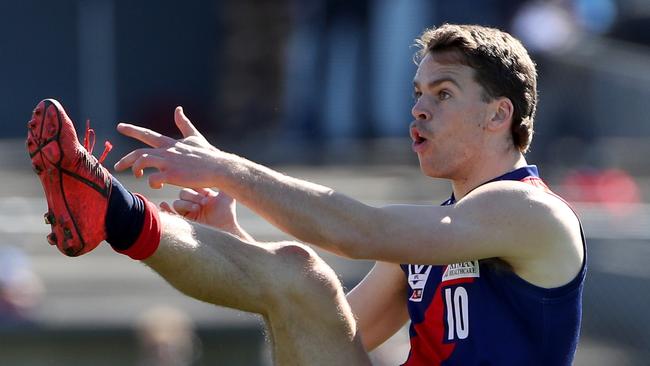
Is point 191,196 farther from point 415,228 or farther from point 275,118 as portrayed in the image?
point 275,118

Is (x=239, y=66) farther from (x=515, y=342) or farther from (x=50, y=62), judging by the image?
(x=515, y=342)

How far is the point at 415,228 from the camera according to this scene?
12.9 feet

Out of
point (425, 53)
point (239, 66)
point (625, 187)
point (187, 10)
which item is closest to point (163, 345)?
point (625, 187)

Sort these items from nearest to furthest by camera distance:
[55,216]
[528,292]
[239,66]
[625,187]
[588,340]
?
[55,216], [528,292], [588,340], [625,187], [239,66]

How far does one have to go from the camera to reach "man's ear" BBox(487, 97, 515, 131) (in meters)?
4.21

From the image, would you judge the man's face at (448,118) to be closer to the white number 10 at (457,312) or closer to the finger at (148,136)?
the white number 10 at (457,312)

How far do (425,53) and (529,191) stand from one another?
0.60m

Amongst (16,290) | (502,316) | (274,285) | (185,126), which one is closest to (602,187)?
(16,290)

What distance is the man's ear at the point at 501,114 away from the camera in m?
4.21

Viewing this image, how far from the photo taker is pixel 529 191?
13.3ft

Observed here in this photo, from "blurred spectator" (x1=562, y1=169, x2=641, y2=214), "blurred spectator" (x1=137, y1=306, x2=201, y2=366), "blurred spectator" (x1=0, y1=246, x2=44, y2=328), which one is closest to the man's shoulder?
"blurred spectator" (x1=137, y1=306, x2=201, y2=366)

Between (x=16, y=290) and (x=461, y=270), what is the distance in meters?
5.02

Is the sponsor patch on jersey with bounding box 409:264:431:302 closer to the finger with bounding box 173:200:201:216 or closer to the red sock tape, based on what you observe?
the finger with bounding box 173:200:201:216

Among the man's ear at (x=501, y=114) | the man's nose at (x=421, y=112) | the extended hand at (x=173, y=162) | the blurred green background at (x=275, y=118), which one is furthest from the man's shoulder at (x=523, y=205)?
the blurred green background at (x=275, y=118)
